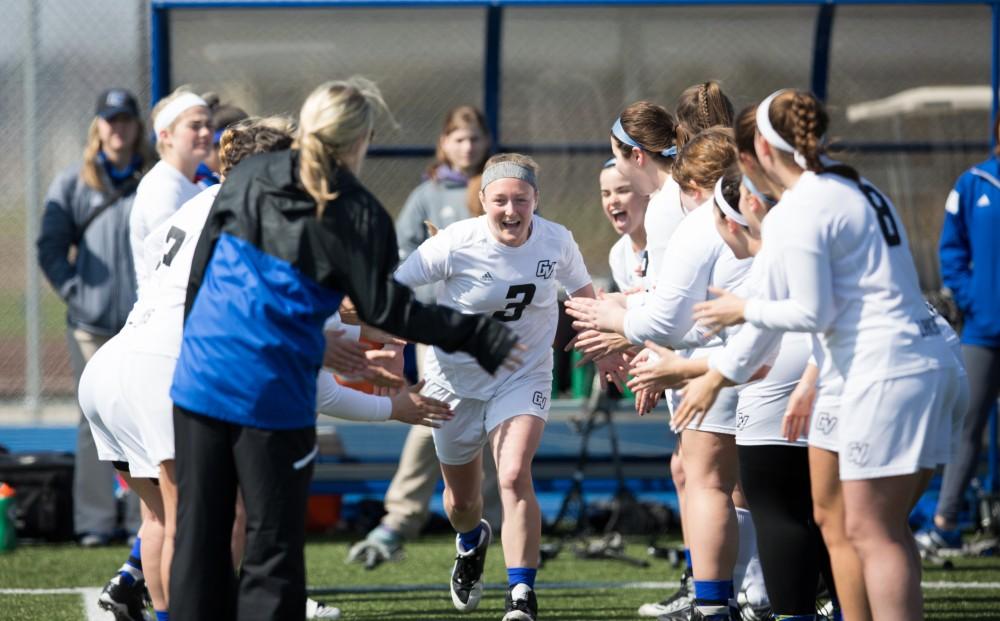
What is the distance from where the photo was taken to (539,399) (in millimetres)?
5777

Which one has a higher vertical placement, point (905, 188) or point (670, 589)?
point (905, 188)

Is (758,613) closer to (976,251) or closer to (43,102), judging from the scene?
(976,251)

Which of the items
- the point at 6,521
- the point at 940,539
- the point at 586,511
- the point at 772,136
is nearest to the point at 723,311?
the point at 772,136

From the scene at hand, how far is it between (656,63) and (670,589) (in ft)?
12.5

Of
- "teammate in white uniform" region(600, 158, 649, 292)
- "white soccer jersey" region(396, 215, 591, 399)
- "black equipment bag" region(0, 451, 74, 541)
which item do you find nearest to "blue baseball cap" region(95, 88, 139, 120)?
"black equipment bag" region(0, 451, 74, 541)

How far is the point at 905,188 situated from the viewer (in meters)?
9.31

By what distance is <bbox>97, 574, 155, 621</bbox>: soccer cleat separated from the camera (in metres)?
5.59

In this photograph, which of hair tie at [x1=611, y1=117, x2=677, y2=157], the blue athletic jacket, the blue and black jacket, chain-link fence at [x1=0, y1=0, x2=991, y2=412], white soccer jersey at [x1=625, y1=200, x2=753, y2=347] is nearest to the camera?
the blue and black jacket

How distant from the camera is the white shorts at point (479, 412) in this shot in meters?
5.75

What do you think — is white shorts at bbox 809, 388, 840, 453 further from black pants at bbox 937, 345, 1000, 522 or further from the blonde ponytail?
black pants at bbox 937, 345, 1000, 522

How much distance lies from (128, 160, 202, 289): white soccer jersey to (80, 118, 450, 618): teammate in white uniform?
0.93m

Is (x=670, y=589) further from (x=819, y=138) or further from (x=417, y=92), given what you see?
(x=417, y=92)

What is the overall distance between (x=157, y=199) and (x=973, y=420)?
4.55 metres

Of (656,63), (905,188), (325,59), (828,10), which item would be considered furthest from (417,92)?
(905,188)
